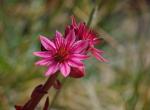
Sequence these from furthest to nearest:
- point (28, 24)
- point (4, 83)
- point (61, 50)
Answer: point (28, 24) < point (4, 83) < point (61, 50)

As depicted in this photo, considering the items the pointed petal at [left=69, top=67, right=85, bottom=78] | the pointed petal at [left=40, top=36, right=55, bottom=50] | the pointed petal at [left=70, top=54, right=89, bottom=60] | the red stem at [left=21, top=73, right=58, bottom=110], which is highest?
the pointed petal at [left=40, top=36, right=55, bottom=50]

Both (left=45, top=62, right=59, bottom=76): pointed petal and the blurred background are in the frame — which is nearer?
(left=45, top=62, right=59, bottom=76): pointed petal

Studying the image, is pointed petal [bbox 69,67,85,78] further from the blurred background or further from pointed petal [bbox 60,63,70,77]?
the blurred background

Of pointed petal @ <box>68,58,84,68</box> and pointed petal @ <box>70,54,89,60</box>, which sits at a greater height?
pointed petal @ <box>70,54,89,60</box>

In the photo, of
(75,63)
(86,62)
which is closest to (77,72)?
(75,63)

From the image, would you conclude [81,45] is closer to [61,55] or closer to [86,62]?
[61,55]

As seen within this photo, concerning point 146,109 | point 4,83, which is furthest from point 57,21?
point 146,109

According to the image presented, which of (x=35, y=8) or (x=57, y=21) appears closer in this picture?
(x=35, y=8)

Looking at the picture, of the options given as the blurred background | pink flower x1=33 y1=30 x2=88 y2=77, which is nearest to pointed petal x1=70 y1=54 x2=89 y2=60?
pink flower x1=33 y1=30 x2=88 y2=77

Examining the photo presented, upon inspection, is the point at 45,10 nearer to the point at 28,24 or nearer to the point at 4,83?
the point at 28,24
